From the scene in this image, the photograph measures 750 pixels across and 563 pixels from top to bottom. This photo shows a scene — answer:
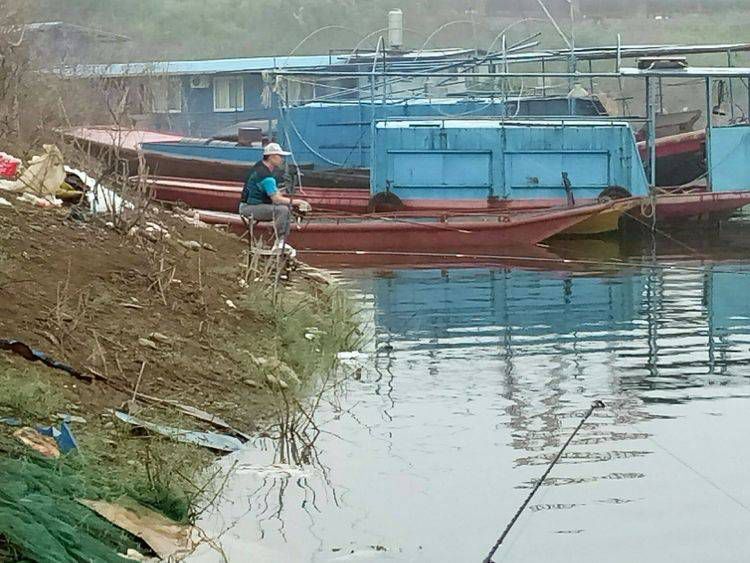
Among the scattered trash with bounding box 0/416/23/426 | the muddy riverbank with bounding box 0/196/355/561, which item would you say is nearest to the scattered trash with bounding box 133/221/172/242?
the muddy riverbank with bounding box 0/196/355/561

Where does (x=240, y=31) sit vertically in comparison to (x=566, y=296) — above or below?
above

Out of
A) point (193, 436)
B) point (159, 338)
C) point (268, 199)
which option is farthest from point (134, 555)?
point (268, 199)

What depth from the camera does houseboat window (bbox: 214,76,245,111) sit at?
45381mm

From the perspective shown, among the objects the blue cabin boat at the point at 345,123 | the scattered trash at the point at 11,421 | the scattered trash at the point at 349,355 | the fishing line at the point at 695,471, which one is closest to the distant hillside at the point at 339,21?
the blue cabin boat at the point at 345,123

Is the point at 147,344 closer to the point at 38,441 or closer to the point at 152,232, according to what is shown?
the point at 38,441

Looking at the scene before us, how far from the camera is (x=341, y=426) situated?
30.5 feet

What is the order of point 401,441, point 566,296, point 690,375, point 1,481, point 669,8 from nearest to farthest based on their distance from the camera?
point 1,481 → point 401,441 → point 690,375 → point 566,296 → point 669,8

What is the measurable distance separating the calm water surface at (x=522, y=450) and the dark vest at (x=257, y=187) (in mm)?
1802

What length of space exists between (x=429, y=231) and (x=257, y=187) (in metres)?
7.83

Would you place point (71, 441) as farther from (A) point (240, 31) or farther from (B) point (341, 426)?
(A) point (240, 31)

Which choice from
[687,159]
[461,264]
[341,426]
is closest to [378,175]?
[461,264]

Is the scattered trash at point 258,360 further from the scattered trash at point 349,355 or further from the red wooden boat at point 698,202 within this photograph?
the red wooden boat at point 698,202

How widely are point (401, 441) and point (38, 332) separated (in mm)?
2319

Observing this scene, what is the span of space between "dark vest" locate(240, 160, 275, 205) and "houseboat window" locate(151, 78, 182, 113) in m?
26.7
